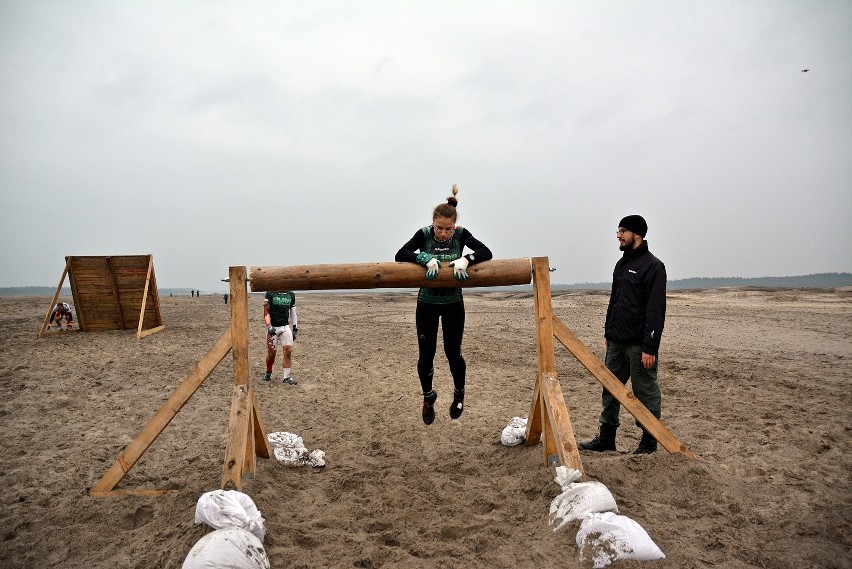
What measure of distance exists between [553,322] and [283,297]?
17.8 feet

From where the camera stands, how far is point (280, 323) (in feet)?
28.3

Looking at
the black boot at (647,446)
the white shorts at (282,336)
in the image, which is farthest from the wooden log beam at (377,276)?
the white shorts at (282,336)

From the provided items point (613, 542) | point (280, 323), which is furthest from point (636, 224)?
point (280, 323)

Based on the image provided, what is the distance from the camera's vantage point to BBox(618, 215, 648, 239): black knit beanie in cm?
474

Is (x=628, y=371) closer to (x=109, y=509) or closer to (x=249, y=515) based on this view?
(x=249, y=515)

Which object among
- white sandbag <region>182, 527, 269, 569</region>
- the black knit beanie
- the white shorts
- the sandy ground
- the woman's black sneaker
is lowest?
the sandy ground

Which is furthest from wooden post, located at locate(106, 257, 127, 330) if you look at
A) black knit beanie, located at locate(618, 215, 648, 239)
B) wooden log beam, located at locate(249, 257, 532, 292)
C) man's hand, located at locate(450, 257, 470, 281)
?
black knit beanie, located at locate(618, 215, 648, 239)

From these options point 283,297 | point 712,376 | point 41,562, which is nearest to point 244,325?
point 41,562

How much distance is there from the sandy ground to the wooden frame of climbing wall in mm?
4083

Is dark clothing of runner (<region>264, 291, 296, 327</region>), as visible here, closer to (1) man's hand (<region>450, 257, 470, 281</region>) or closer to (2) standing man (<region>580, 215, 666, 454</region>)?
(1) man's hand (<region>450, 257, 470, 281</region>)

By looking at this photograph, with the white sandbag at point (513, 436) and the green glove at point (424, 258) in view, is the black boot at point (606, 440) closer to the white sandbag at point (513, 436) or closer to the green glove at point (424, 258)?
the white sandbag at point (513, 436)

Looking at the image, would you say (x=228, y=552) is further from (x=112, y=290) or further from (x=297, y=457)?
(x=112, y=290)

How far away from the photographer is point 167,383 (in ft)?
28.8

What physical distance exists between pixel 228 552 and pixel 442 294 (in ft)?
8.69
